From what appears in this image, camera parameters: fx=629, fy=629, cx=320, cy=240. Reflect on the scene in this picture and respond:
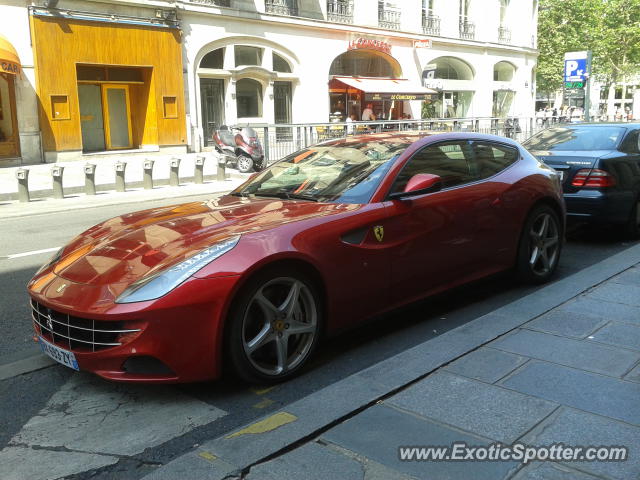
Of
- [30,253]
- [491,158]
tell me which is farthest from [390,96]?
[491,158]

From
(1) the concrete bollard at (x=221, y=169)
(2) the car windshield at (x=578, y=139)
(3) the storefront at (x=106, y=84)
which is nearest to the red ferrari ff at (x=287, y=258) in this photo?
(2) the car windshield at (x=578, y=139)

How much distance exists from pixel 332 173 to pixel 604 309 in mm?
2218

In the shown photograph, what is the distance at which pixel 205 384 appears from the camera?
12.1ft

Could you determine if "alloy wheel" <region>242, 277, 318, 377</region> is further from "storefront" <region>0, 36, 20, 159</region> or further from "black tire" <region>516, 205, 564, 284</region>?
"storefront" <region>0, 36, 20, 159</region>

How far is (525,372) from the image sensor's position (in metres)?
3.45

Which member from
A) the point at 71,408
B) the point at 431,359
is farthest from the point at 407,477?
the point at 71,408

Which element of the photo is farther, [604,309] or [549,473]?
[604,309]

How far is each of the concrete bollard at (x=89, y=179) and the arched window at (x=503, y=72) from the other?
102ft

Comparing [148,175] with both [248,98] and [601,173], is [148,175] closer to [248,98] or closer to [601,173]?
[601,173]

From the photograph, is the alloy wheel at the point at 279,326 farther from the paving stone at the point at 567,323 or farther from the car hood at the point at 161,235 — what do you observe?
the paving stone at the point at 567,323

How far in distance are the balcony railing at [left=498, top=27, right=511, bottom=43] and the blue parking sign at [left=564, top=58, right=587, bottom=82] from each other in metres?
19.8

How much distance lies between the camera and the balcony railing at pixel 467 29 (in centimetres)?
3512

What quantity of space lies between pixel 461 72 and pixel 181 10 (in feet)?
63.5

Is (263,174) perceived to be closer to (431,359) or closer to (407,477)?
(431,359)
